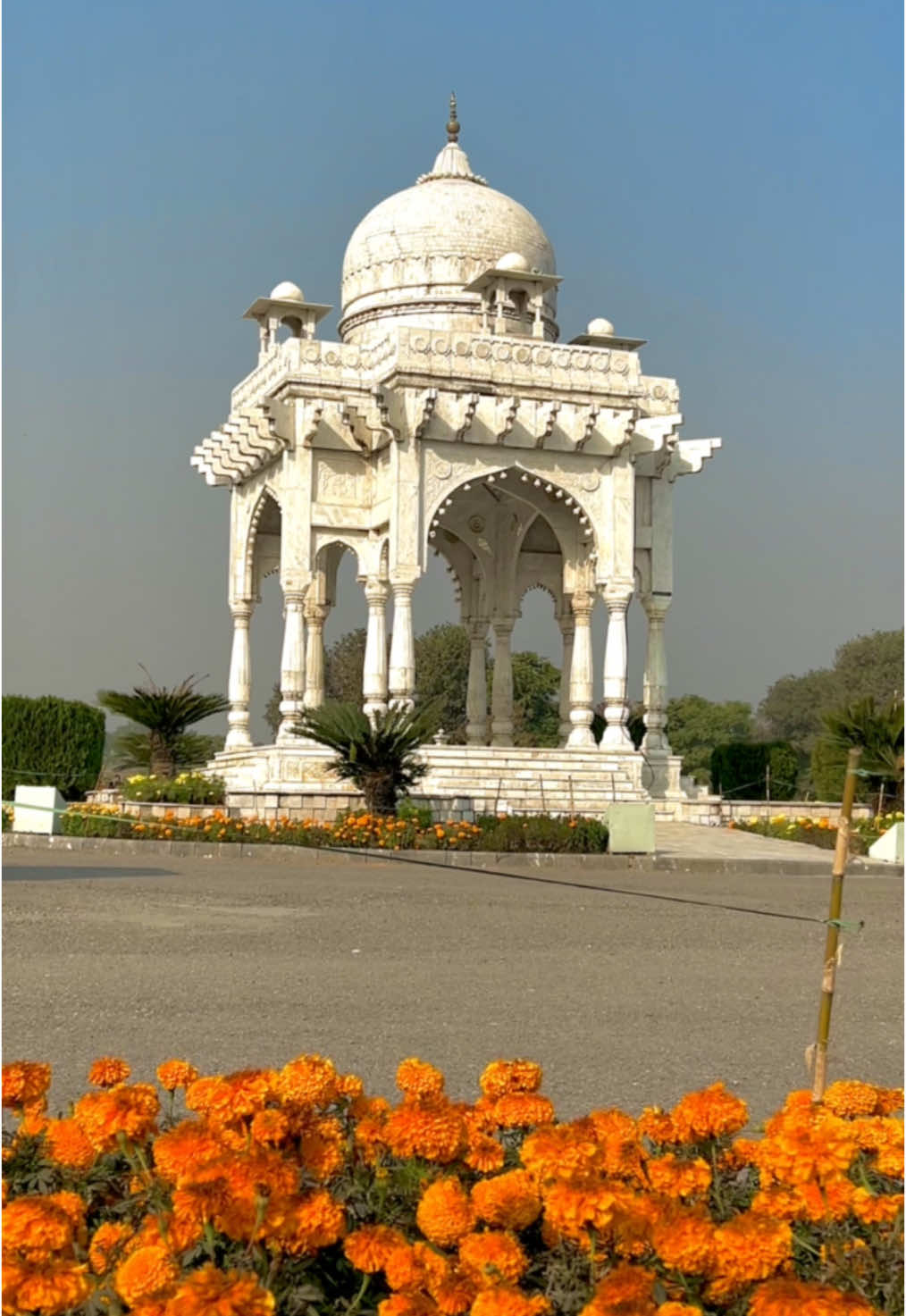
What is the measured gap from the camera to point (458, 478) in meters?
26.0

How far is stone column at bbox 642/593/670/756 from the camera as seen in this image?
28531 millimetres

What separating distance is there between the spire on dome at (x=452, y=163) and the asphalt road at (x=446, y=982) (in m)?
21.6

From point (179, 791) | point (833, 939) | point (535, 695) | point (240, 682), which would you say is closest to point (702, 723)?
point (535, 695)

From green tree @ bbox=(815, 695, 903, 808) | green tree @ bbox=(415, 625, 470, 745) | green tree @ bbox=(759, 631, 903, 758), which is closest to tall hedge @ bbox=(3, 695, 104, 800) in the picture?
green tree @ bbox=(815, 695, 903, 808)

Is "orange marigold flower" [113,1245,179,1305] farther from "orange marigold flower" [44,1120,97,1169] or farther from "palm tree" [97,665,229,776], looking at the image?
"palm tree" [97,665,229,776]

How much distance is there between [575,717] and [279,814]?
7873 millimetres

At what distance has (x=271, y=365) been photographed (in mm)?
27750

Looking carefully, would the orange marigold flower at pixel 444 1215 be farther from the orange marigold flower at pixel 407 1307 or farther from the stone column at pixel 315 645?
the stone column at pixel 315 645

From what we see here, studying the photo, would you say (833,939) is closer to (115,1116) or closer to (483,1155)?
(483,1155)

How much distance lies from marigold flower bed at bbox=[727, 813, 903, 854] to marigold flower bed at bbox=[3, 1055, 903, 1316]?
57.5 feet

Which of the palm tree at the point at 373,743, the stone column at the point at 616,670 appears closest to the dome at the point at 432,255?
the stone column at the point at 616,670

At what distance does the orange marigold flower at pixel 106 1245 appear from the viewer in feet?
8.84

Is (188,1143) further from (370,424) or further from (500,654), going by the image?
(500,654)

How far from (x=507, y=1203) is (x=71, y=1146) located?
0.85 m
